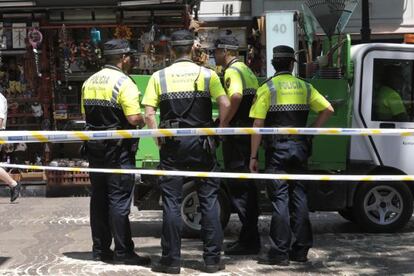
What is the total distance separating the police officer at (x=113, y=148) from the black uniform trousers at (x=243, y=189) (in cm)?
96

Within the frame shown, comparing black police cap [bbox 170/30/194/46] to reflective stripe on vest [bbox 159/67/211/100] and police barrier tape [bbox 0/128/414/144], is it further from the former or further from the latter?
police barrier tape [bbox 0/128/414/144]

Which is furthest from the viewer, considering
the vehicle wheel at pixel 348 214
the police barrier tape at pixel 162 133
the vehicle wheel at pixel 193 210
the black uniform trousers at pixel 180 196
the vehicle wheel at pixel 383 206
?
the vehicle wheel at pixel 348 214

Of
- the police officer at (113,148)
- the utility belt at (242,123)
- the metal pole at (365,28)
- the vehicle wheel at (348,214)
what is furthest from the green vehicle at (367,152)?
the metal pole at (365,28)

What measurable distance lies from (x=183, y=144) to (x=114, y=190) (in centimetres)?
84

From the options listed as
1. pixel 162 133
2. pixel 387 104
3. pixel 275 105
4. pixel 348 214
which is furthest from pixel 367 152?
pixel 162 133

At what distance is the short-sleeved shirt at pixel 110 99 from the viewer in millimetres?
5762

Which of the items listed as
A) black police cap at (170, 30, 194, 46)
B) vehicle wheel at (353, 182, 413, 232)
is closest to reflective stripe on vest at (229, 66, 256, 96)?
black police cap at (170, 30, 194, 46)

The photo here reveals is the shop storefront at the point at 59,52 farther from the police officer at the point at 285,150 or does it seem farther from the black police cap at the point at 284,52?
the police officer at the point at 285,150

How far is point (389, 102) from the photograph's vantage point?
23.9ft

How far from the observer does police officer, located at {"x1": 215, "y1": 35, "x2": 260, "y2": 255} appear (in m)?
6.17

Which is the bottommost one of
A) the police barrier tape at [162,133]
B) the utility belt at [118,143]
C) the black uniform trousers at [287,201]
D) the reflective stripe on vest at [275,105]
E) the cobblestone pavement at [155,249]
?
the cobblestone pavement at [155,249]

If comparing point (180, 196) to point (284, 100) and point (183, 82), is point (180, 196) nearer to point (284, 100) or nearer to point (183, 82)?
point (183, 82)

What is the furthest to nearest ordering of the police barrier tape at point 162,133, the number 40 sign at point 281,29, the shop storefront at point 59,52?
the shop storefront at point 59,52
the number 40 sign at point 281,29
the police barrier tape at point 162,133

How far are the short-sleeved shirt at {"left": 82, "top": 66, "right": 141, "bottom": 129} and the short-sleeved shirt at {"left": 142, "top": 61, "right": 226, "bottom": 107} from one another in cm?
21
